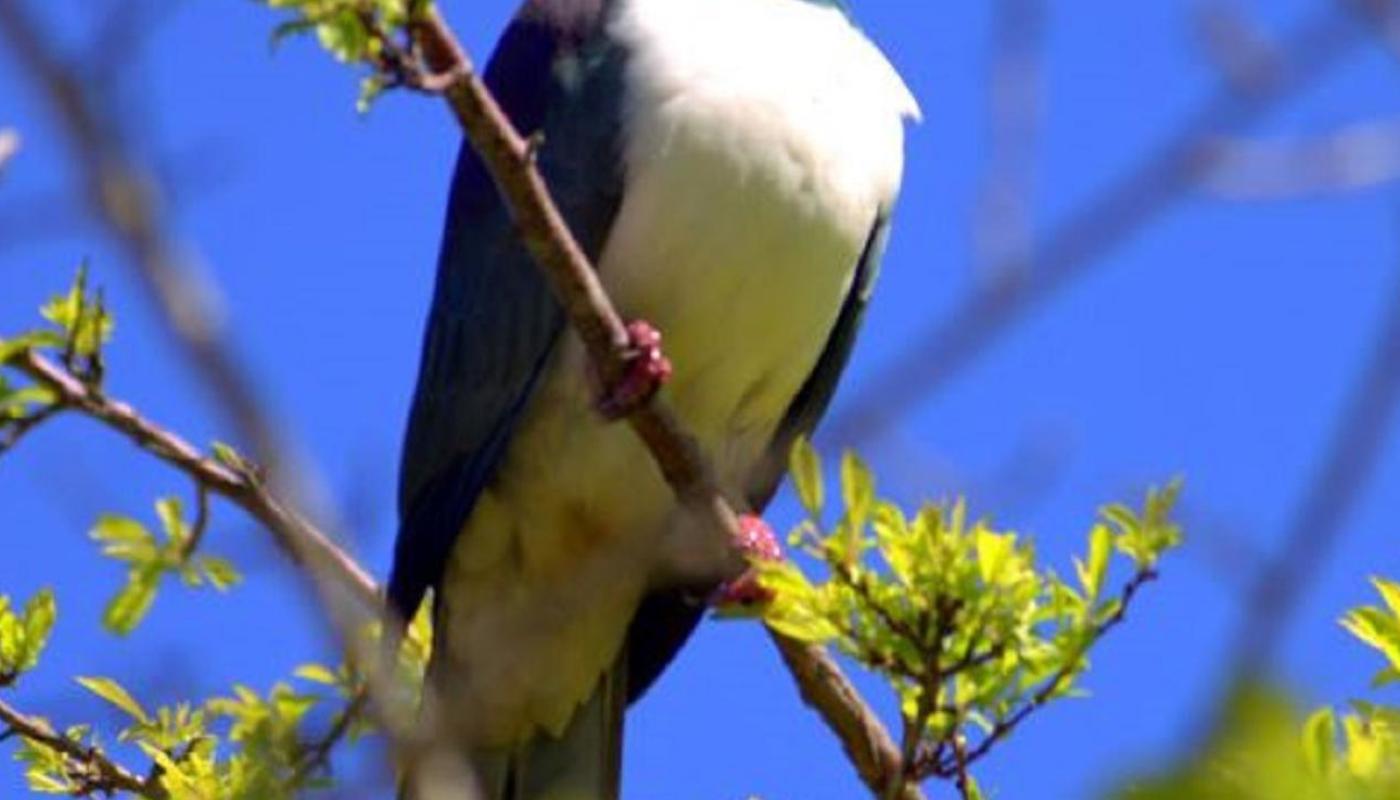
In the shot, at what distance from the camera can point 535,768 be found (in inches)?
197

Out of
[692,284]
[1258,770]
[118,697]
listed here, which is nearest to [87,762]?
[118,697]

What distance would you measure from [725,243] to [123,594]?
1.39 metres

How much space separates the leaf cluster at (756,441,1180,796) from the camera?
11.3ft

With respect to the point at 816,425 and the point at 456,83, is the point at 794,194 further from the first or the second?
the point at 456,83

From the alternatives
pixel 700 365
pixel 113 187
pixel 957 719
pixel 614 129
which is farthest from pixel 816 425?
pixel 113 187

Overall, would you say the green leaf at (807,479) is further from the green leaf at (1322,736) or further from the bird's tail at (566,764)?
the bird's tail at (566,764)

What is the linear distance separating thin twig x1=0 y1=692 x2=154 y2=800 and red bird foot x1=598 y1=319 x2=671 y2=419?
0.84 m

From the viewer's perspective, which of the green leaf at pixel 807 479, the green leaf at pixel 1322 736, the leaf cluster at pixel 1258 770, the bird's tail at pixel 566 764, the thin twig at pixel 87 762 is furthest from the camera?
the bird's tail at pixel 566 764

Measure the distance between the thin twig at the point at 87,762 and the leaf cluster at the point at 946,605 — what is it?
92 centimetres

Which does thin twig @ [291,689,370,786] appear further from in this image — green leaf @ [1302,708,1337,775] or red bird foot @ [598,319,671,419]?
green leaf @ [1302,708,1337,775]

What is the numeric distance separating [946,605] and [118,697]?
47.4 inches

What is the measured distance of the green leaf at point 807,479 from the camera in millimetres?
3396

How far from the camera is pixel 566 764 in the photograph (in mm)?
4984

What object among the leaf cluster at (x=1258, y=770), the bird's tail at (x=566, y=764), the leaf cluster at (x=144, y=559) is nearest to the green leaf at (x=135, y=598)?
the leaf cluster at (x=144, y=559)
